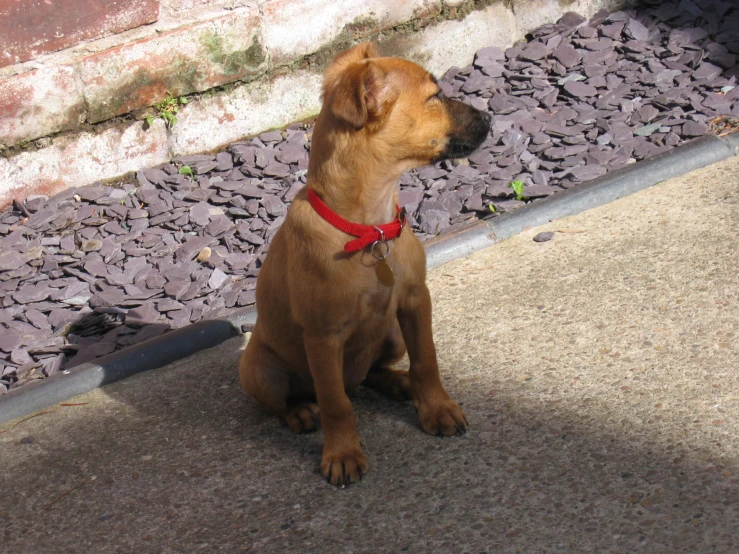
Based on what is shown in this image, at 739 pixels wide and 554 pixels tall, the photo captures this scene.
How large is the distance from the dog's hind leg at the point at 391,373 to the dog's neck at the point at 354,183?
576 millimetres

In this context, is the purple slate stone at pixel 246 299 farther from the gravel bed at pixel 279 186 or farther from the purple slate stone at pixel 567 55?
the purple slate stone at pixel 567 55

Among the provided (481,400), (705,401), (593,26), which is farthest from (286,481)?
(593,26)

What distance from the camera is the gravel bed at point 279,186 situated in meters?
4.57

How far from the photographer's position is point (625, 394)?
11.0 feet

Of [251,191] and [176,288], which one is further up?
[251,191]

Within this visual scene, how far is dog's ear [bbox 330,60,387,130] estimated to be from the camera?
295 cm

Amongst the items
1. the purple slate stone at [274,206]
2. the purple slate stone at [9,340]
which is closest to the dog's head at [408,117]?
the purple slate stone at [274,206]

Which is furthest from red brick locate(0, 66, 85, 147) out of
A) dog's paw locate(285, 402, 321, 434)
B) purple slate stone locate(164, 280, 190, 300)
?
dog's paw locate(285, 402, 321, 434)

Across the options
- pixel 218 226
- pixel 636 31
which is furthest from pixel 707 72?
pixel 218 226

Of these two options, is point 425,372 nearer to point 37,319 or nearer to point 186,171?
point 37,319

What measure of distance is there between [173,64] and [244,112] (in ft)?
1.76

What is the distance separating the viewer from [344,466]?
3.20 meters

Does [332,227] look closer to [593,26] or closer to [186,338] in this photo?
[186,338]

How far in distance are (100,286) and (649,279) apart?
270 cm
